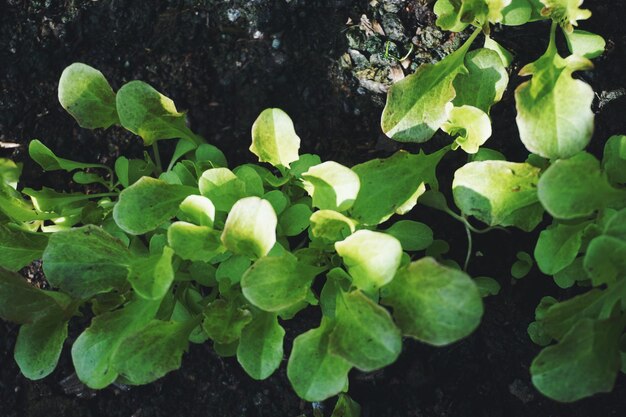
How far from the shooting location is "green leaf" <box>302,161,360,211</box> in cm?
96

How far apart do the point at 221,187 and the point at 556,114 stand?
490 millimetres

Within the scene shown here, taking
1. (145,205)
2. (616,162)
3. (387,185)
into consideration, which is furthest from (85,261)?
(616,162)

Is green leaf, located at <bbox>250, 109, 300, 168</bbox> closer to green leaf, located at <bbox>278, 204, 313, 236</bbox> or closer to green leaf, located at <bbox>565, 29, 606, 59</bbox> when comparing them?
green leaf, located at <bbox>278, 204, 313, 236</bbox>

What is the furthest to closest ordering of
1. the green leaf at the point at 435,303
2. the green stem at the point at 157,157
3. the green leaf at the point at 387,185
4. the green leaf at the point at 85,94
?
the green stem at the point at 157,157, the green leaf at the point at 85,94, the green leaf at the point at 387,185, the green leaf at the point at 435,303

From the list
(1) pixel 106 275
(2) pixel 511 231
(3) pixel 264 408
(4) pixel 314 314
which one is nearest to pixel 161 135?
(1) pixel 106 275

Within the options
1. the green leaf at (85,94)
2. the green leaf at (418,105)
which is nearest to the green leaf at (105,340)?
the green leaf at (85,94)

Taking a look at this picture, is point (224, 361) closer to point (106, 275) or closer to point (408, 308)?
point (106, 275)

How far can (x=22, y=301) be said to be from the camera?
101 centimetres

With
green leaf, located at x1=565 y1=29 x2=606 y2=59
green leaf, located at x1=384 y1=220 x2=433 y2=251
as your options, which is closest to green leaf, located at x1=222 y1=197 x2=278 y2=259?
green leaf, located at x1=384 y1=220 x2=433 y2=251

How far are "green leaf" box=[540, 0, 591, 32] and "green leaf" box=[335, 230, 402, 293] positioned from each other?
0.45 meters

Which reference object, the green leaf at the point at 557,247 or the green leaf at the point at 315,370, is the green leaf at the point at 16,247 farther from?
the green leaf at the point at 557,247

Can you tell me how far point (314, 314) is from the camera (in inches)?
49.2

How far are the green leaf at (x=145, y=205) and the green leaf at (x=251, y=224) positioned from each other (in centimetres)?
16

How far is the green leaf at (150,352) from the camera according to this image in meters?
0.95
